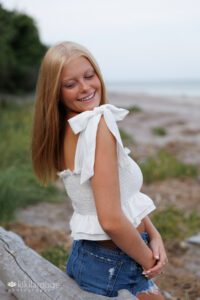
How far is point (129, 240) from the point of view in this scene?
5.83 ft

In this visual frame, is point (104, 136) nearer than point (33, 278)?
Yes

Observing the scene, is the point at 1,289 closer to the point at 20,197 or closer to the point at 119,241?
the point at 119,241

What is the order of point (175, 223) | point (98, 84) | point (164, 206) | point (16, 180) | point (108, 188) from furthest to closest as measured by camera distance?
point (16, 180) → point (164, 206) → point (175, 223) → point (98, 84) → point (108, 188)

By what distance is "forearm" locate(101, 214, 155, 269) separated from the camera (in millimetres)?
1740

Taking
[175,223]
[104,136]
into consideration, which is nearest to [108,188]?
[104,136]

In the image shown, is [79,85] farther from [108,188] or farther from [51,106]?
[108,188]

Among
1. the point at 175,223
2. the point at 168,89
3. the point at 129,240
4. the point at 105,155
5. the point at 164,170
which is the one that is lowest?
the point at 168,89

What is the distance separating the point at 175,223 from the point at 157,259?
3.32 meters

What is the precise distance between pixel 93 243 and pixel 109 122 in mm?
483

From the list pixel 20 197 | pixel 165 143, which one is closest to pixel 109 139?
pixel 20 197

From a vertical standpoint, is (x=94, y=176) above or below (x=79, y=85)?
below

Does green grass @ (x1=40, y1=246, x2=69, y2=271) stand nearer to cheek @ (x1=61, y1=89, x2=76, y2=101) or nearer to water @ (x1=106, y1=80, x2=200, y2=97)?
cheek @ (x1=61, y1=89, x2=76, y2=101)

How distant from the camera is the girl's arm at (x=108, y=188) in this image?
1708mm

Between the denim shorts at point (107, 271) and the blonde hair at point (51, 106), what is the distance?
1.24 feet
